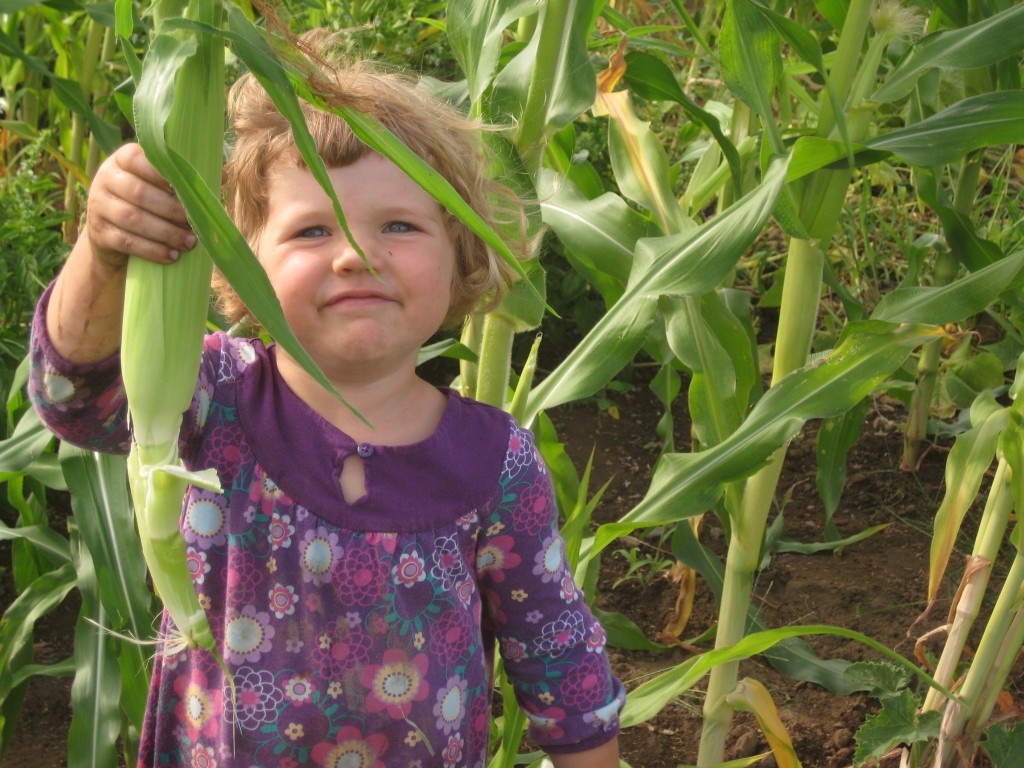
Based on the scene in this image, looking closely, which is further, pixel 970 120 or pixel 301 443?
pixel 970 120

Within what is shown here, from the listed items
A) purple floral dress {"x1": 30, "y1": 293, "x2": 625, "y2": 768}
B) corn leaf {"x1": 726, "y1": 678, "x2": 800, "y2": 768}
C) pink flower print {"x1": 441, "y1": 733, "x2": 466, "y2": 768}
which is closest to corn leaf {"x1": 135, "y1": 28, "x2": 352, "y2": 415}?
purple floral dress {"x1": 30, "y1": 293, "x2": 625, "y2": 768}

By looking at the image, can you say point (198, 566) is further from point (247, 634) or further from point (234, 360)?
point (234, 360)

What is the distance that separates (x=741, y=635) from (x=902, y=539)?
981mm

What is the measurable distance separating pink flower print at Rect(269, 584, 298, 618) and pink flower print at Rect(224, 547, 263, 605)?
2cm

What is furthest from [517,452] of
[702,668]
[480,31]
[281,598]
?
[480,31]

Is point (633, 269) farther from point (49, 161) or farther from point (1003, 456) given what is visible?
point (49, 161)

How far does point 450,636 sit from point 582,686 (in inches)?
6.7

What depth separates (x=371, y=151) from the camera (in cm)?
111

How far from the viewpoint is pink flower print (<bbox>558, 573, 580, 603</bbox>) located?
4.12 feet

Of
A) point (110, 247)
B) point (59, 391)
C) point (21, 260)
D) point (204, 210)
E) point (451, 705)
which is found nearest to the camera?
point (204, 210)

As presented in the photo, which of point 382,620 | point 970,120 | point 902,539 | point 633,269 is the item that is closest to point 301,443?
point 382,620

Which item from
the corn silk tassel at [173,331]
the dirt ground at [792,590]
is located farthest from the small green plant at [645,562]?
the corn silk tassel at [173,331]

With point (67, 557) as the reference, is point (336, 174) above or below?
above

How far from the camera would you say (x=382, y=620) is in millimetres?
1153
